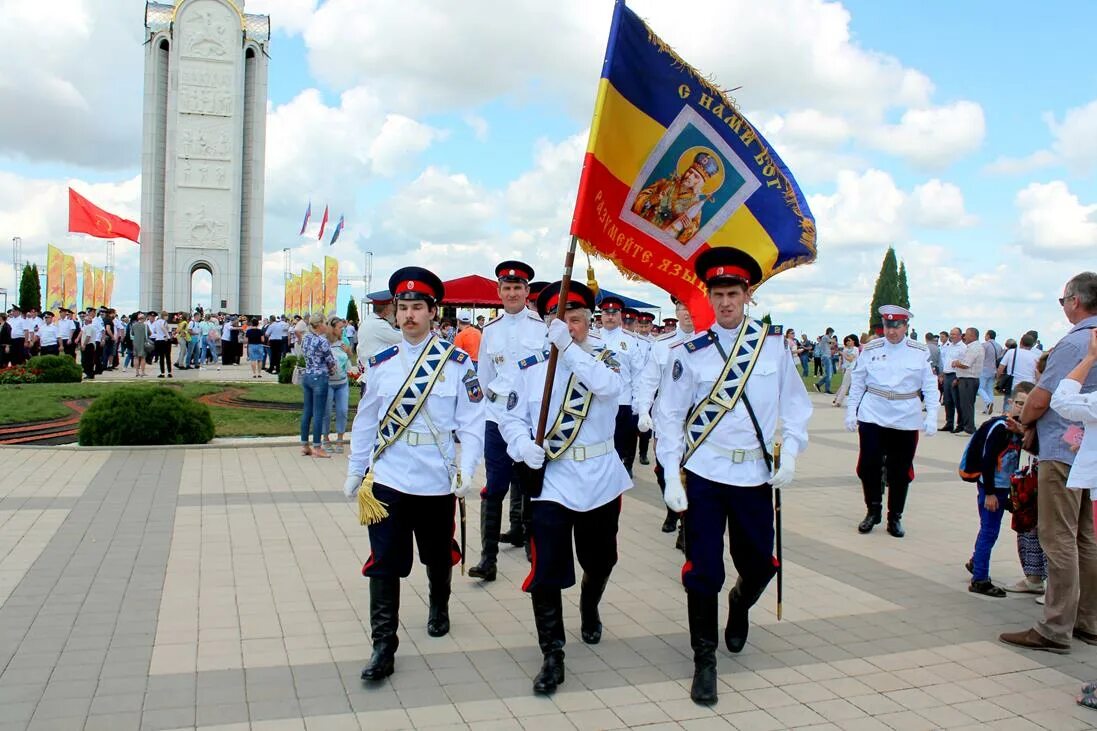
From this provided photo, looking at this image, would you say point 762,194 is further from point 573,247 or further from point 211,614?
point 211,614

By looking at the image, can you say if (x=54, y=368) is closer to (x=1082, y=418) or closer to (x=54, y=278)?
(x=1082, y=418)

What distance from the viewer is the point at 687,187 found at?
5488 mm

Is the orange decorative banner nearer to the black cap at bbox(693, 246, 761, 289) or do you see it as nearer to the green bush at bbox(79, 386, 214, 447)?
the green bush at bbox(79, 386, 214, 447)

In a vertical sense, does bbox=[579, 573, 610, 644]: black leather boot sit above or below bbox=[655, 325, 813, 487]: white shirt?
below

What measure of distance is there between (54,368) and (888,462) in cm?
2145

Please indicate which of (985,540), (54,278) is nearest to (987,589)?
(985,540)

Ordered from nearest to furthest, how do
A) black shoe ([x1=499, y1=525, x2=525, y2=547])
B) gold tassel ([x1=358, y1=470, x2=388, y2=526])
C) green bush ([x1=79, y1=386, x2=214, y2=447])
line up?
gold tassel ([x1=358, y1=470, x2=388, y2=526])
black shoe ([x1=499, y1=525, x2=525, y2=547])
green bush ([x1=79, y1=386, x2=214, y2=447])

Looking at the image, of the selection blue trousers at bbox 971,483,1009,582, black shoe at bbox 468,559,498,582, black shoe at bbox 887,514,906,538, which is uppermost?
blue trousers at bbox 971,483,1009,582

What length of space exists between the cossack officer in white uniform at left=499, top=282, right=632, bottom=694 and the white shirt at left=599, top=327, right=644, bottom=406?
3213 mm

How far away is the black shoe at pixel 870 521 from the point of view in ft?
27.8

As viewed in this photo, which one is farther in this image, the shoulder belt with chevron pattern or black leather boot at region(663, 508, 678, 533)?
black leather boot at region(663, 508, 678, 533)

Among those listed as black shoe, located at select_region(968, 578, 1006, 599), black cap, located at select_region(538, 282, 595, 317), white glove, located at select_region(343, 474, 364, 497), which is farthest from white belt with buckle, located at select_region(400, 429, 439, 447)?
black shoe, located at select_region(968, 578, 1006, 599)

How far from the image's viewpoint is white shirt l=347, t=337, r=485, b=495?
481cm

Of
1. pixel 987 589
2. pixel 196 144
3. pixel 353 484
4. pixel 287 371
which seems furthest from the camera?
pixel 196 144
